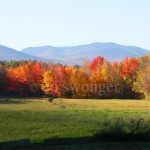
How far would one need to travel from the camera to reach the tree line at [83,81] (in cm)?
9544

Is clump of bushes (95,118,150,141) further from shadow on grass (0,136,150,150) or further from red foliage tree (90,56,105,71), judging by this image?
red foliage tree (90,56,105,71)

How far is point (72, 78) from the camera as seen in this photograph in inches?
3957

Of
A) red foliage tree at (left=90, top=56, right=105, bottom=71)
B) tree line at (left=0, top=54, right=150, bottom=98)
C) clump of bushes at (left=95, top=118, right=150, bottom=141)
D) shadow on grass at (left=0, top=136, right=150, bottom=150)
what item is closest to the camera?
shadow on grass at (left=0, top=136, right=150, bottom=150)

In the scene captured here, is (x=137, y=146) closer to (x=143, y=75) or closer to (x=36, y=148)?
(x=36, y=148)

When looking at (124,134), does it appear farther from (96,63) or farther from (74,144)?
(96,63)

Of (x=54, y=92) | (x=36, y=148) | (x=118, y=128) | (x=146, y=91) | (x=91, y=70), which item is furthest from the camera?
(x=91, y=70)

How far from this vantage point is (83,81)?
9981 centimetres

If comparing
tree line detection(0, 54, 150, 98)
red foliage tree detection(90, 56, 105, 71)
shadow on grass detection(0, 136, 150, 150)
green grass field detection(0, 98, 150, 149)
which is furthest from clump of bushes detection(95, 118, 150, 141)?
red foliage tree detection(90, 56, 105, 71)

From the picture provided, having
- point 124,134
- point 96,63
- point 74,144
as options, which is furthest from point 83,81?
point 74,144

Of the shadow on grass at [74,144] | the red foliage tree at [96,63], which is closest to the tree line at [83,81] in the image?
the red foliage tree at [96,63]

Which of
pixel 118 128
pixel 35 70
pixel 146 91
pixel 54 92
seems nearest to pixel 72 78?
pixel 54 92

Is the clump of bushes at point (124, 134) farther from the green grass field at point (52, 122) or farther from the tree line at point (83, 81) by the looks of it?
the tree line at point (83, 81)

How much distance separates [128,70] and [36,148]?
302 feet

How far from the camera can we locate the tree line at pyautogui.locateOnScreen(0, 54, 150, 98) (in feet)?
313
